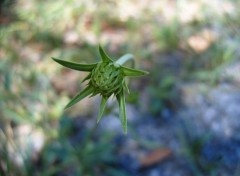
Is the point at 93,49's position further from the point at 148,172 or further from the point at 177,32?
the point at 148,172

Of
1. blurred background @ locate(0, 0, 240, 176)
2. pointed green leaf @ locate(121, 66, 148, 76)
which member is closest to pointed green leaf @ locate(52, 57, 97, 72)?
pointed green leaf @ locate(121, 66, 148, 76)

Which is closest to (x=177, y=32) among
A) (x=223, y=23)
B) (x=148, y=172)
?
(x=223, y=23)

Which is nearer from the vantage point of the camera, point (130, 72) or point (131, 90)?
point (130, 72)

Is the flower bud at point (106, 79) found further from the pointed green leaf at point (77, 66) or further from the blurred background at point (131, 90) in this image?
the blurred background at point (131, 90)

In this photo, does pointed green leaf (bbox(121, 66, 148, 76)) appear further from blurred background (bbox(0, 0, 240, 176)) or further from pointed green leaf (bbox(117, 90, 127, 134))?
blurred background (bbox(0, 0, 240, 176))

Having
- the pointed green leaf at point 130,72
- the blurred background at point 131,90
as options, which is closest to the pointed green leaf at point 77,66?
the pointed green leaf at point 130,72

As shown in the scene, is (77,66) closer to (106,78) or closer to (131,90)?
(106,78)

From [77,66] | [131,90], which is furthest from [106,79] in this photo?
[131,90]

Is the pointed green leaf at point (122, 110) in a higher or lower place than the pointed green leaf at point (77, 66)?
lower
